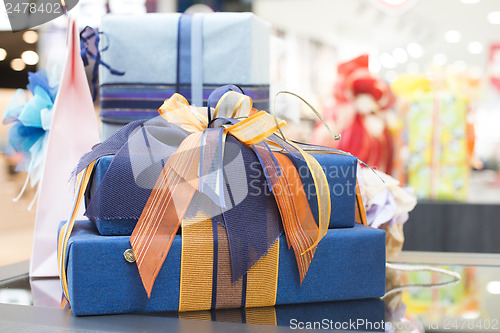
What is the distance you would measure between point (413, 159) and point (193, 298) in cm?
139

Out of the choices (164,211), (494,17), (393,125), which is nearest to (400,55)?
(494,17)

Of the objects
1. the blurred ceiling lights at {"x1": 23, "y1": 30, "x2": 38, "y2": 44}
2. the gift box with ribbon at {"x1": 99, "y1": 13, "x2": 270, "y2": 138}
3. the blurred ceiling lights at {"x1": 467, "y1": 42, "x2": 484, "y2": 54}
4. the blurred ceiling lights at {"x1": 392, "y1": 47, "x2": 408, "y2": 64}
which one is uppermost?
the blurred ceiling lights at {"x1": 467, "y1": 42, "x2": 484, "y2": 54}

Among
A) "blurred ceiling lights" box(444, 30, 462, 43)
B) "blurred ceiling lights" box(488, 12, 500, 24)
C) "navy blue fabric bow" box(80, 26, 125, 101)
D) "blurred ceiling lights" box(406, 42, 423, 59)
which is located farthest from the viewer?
"blurred ceiling lights" box(406, 42, 423, 59)

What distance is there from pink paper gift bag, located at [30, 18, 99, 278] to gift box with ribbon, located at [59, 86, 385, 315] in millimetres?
117

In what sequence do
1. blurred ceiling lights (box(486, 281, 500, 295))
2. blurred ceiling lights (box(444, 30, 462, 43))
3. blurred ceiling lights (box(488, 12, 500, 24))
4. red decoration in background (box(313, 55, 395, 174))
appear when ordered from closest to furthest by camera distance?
blurred ceiling lights (box(486, 281, 500, 295)) → red decoration in background (box(313, 55, 395, 174)) → blurred ceiling lights (box(488, 12, 500, 24)) → blurred ceiling lights (box(444, 30, 462, 43))

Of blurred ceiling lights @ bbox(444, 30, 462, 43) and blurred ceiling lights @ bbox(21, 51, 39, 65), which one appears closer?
blurred ceiling lights @ bbox(21, 51, 39, 65)

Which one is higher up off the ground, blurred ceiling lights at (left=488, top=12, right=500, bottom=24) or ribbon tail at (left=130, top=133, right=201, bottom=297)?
blurred ceiling lights at (left=488, top=12, right=500, bottom=24)

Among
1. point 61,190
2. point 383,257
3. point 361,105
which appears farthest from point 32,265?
point 361,105

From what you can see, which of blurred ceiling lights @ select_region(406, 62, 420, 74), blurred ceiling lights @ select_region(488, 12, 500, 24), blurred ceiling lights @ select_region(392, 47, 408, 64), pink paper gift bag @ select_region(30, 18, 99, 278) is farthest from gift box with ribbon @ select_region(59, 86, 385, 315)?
blurred ceiling lights @ select_region(406, 62, 420, 74)

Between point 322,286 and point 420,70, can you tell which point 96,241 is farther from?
point 420,70

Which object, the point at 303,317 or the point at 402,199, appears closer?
the point at 303,317

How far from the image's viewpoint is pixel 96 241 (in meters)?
0.47

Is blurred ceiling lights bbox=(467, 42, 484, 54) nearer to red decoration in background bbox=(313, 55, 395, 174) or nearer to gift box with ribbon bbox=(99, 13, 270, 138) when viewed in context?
red decoration in background bbox=(313, 55, 395, 174)

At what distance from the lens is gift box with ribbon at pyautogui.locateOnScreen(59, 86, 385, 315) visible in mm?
481
